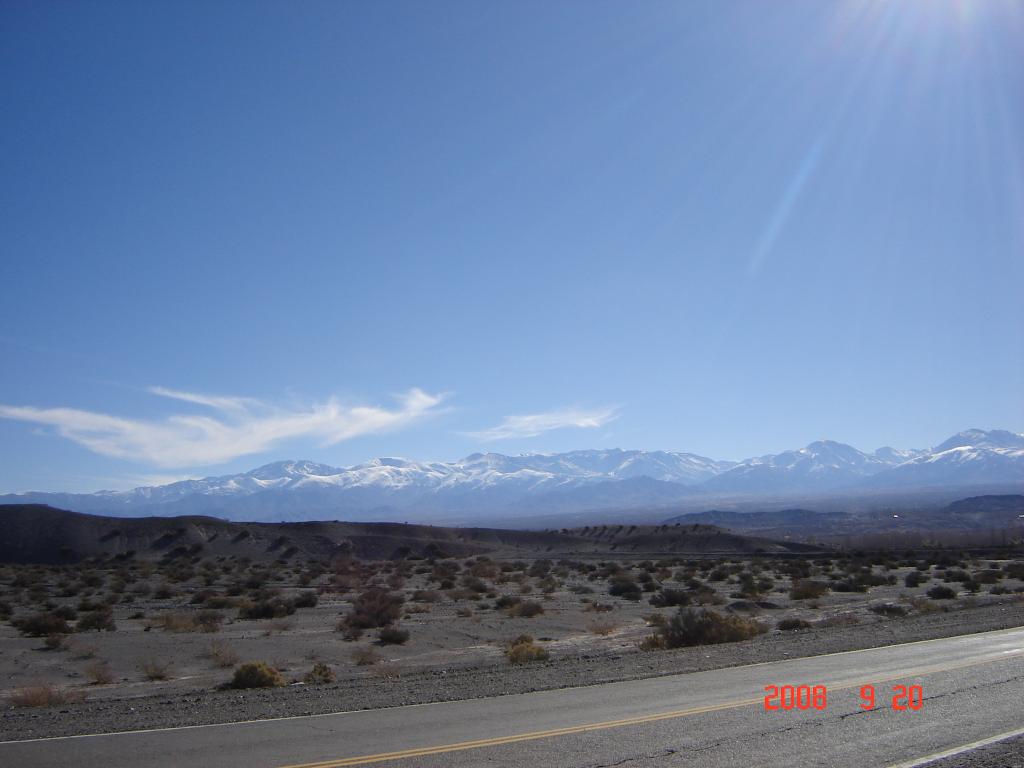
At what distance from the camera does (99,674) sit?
18.6m

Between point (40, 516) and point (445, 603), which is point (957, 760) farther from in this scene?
point (40, 516)

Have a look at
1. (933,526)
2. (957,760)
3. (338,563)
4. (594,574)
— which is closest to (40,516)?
(338,563)

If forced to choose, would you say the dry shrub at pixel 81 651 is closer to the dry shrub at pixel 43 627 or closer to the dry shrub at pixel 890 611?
the dry shrub at pixel 43 627

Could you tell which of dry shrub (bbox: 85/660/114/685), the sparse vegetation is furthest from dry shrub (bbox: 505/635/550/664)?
the sparse vegetation

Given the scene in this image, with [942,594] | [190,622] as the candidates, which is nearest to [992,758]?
[190,622]

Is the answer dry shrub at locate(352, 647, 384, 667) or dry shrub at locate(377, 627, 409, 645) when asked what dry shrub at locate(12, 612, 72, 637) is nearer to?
dry shrub at locate(377, 627, 409, 645)

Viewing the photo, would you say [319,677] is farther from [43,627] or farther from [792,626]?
[792,626]

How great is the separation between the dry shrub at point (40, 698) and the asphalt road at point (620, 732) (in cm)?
524

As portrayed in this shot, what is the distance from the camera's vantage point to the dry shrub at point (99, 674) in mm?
18281

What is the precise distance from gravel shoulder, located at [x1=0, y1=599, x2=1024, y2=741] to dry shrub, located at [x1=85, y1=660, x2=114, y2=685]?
2.95m

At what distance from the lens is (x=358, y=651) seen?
72.8ft

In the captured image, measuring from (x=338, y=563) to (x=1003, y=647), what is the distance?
6187 centimetres
